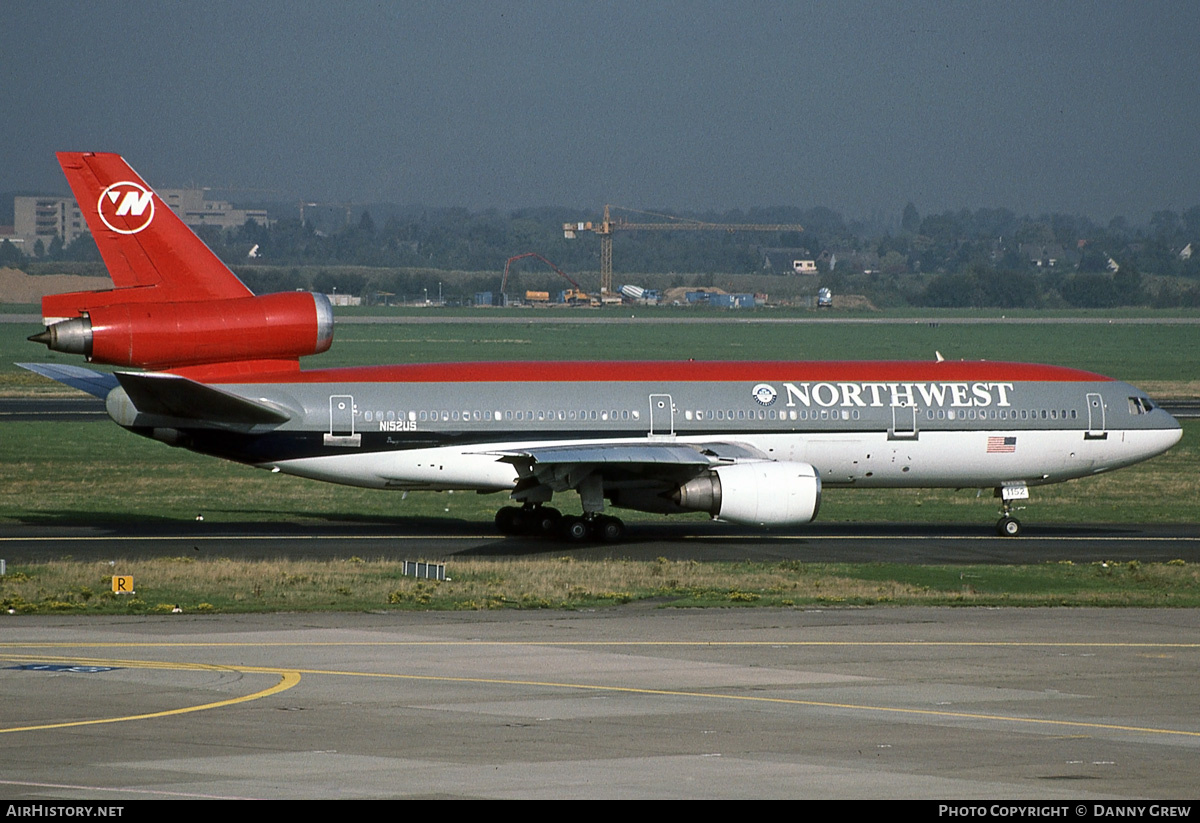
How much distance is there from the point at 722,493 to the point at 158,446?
3741cm

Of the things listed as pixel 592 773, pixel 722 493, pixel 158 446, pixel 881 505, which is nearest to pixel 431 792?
pixel 592 773

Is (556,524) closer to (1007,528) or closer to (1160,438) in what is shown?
(1007,528)

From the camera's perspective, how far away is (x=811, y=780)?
16469mm

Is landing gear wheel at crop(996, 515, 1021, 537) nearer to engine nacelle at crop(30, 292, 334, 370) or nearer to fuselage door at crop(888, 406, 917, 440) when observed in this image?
fuselage door at crop(888, 406, 917, 440)

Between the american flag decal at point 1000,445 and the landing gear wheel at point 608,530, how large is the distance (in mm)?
10229

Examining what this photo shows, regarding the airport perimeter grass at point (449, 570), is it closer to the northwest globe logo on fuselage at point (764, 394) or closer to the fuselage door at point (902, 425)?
the fuselage door at point (902, 425)

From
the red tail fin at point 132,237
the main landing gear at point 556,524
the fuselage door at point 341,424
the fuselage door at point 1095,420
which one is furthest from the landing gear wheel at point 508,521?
the fuselage door at point 1095,420

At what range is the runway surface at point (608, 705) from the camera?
16.4 metres

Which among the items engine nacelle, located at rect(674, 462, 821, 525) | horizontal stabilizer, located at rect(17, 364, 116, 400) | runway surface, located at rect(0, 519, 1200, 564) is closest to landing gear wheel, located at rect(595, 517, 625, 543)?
runway surface, located at rect(0, 519, 1200, 564)
